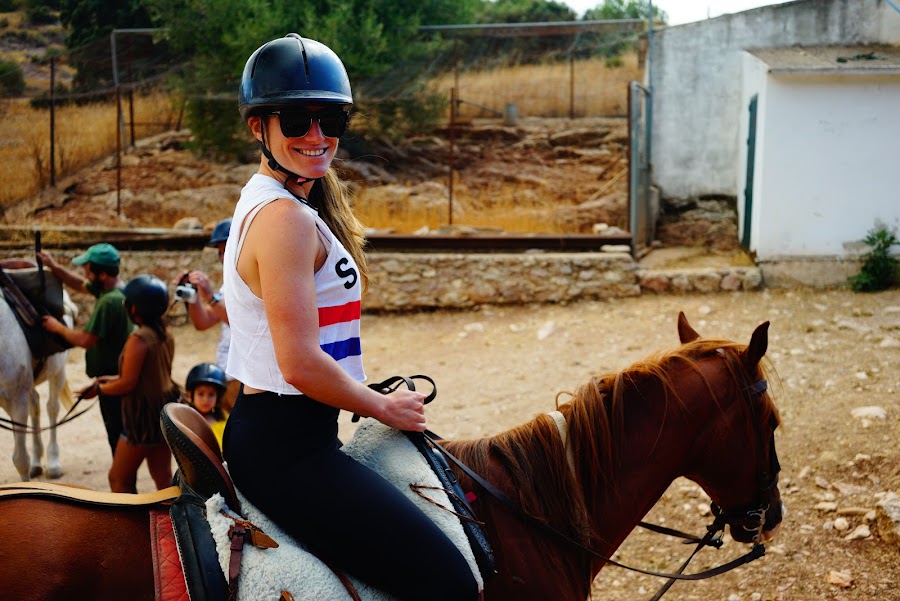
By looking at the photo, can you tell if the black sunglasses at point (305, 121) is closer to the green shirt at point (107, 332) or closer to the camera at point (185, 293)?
the camera at point (185, 293)

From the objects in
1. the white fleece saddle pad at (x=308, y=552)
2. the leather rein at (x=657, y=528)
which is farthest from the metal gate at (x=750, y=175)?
the white fleece saddle pad at (x=308, y=552)

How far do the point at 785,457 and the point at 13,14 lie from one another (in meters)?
23.7

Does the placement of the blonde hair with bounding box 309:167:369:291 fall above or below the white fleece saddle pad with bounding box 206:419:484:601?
above

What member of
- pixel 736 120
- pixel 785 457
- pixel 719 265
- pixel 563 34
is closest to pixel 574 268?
pixel 719 265

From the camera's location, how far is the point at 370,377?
8969mm

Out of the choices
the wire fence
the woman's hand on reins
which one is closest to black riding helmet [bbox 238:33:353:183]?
the woman's hand on reins

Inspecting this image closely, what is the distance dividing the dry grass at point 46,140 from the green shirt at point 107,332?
1106 cm

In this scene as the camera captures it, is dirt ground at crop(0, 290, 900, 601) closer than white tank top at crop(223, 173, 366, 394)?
No

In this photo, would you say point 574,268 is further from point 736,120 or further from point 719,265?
point 736,120

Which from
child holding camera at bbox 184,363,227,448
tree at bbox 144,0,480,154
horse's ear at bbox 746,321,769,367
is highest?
tree at bbox 144,0,480,154

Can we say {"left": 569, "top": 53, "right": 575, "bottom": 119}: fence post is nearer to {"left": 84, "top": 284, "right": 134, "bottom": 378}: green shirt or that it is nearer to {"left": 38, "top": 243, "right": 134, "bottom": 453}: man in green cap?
{"left": 38, "top": 243, "right": 134, "bottom": 453}: man in green cap

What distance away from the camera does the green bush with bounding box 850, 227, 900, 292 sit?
9.52 m

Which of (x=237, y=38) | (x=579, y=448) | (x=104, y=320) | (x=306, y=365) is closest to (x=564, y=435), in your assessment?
(x=579, y=448)

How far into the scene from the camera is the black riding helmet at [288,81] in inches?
85.7
